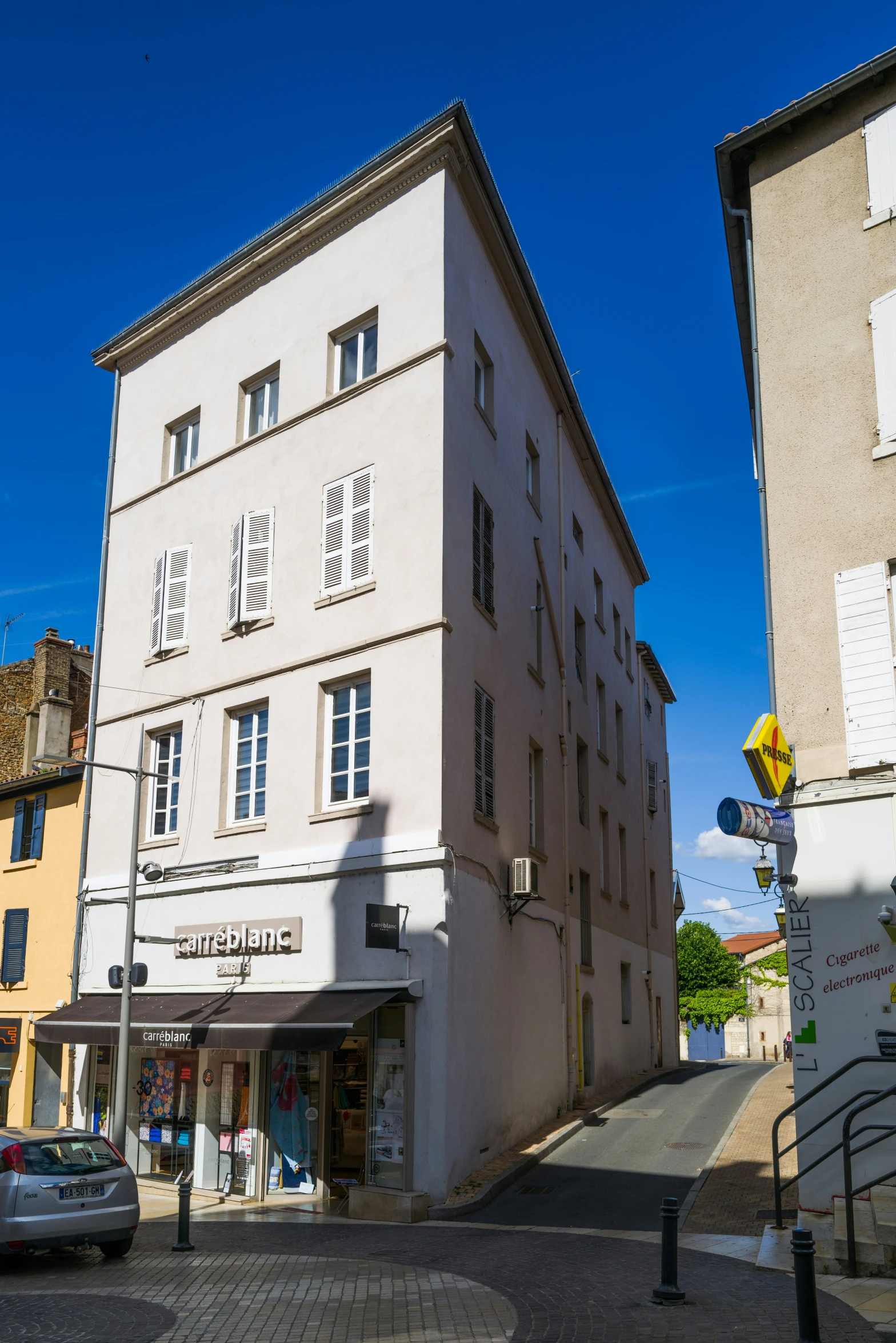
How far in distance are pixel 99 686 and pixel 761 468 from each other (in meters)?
13.8

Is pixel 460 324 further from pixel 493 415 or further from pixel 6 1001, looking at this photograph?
pixel 6 1001

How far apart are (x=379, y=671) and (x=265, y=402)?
6.65 m

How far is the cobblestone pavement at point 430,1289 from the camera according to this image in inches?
320

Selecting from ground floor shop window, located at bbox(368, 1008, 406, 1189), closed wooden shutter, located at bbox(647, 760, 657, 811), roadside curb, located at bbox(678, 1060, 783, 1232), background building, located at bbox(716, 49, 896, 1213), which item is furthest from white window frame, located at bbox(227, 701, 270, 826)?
closed wooden shutter, located at bbox(647, 760, 657, 811)

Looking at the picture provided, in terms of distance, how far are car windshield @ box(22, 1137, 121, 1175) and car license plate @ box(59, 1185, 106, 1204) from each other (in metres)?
0.15

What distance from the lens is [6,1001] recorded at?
880 inches

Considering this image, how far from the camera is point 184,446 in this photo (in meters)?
22.3

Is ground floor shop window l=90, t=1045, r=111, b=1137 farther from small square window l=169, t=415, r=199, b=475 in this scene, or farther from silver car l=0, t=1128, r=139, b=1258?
small square window l=169, t=415, r=199, b=475

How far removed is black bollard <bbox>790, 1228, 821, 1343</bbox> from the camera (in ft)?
22.6

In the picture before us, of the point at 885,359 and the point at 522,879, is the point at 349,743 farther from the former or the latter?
the point at 885,359

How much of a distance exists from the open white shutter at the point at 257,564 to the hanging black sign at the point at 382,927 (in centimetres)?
614

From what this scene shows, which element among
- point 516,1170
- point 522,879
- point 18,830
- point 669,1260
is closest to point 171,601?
point 18,830

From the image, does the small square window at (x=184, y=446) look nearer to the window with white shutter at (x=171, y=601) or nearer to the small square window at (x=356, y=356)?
the window with white shutter at (x=171, y=601)

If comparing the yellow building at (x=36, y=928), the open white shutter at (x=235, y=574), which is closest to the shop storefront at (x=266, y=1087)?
the yellow building at (x=36, y=928)
